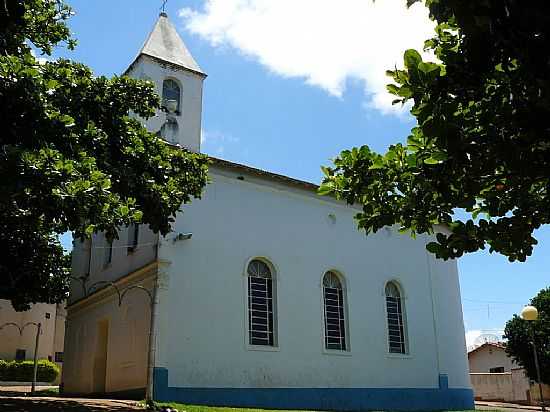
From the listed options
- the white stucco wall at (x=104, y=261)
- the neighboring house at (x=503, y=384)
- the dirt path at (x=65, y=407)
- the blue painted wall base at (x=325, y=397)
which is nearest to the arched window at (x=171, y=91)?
the white stucco wall at (x=104, y=261)

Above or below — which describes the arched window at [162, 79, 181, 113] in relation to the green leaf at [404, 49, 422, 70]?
above

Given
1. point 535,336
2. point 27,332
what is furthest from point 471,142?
point 27,332

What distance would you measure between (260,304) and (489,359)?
2734cm

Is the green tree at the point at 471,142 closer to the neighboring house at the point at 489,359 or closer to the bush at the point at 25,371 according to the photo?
the bush at the point at 25,371

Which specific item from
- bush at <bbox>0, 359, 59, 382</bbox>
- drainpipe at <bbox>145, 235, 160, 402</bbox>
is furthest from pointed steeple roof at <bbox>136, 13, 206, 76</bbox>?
bush at <bbox>0, 359, 59, 382</bbox>

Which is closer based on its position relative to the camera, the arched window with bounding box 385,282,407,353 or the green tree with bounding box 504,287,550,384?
the arched window with bounding box 385,282,407,353

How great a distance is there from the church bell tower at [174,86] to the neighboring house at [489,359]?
2714 cm

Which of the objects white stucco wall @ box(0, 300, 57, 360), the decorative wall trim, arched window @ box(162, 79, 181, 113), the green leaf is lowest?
the green leaf

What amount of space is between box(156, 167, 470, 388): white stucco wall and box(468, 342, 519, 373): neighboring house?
17334mm

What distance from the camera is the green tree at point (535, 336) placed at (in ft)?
88.9

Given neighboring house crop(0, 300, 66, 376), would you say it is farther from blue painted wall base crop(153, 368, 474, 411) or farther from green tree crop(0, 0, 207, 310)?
green tree crop(0, 0, 207, 310)

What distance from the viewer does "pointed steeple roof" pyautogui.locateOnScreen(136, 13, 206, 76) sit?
21.9 meters

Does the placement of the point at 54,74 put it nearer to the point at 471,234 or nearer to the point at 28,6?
the point at 28,6

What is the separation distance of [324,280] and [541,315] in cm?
1260
